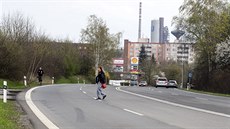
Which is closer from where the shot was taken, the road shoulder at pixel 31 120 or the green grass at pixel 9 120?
the green grass at pixel 9 120

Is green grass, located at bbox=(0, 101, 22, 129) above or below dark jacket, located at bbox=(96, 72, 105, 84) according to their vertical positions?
below

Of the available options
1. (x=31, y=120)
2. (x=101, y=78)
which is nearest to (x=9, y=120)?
(x=31, y=120)

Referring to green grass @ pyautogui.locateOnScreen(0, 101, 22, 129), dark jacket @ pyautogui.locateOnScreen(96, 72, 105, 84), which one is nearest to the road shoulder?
green grass @ pyautogui.locateOnScreen(0, 101, 22, 129)

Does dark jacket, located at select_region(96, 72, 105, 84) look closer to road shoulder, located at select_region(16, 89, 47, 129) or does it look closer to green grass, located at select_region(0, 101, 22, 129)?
road shoulder, located at select_region(16, 89, 47, 129)

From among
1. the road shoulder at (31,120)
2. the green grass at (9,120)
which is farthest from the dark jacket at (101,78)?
the green grass at (9,120)

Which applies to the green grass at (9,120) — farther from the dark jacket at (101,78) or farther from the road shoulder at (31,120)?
the dark jacket at (101,78)

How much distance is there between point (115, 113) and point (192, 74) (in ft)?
183

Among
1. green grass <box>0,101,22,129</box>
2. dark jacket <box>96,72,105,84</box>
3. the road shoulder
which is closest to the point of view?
green grass <box>0,101,22,129</box>

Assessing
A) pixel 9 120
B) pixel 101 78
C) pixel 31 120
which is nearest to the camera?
pixel 9 120

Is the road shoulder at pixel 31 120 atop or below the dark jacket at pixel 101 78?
below

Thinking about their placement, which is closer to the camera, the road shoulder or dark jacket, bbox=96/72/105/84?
the road shoulder

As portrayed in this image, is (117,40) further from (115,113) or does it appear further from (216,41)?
(115,113)

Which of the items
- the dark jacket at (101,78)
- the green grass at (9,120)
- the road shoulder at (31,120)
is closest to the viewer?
the green grass at (9,120)

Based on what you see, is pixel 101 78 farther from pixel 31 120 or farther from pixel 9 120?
pixel 9 120
